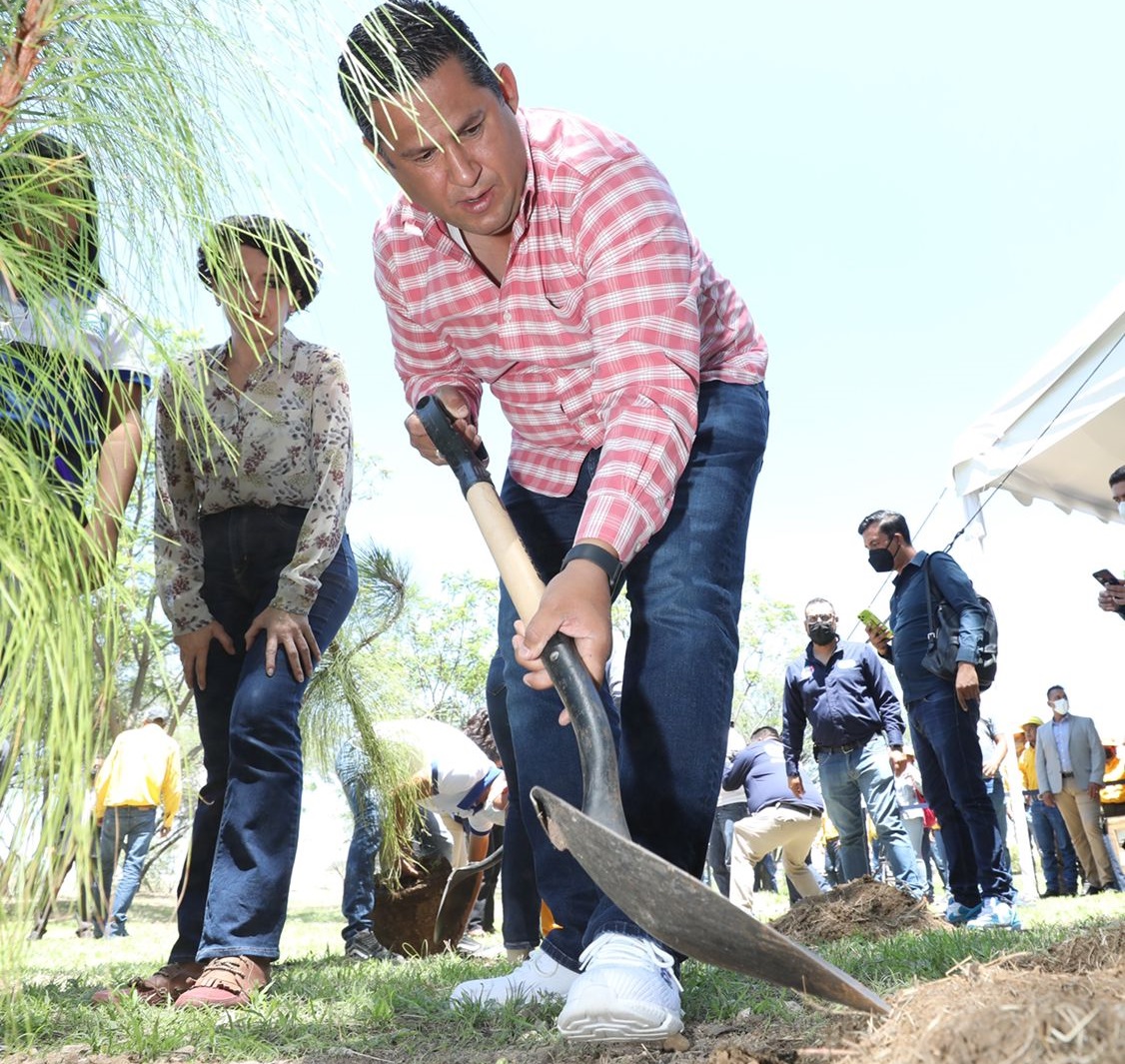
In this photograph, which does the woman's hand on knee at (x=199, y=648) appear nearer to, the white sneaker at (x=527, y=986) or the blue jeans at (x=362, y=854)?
the white sneaker at (x=527, y=986)

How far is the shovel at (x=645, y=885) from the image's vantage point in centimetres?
116

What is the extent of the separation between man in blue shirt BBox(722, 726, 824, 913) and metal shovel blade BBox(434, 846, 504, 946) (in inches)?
84.4

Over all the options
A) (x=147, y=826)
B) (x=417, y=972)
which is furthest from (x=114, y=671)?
(x=147, y=826)

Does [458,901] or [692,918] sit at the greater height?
[692,918]

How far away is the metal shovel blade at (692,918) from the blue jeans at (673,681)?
9.5 inches

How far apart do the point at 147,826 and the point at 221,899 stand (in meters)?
5.96

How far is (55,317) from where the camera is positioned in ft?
3.77

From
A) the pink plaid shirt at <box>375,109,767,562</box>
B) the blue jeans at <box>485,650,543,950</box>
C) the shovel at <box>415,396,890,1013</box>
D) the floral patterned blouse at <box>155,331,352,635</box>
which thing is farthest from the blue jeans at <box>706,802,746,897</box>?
the shovel at <box>415,396,890,1013</box>

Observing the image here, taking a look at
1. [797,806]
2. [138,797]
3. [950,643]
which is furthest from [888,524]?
[138,797]

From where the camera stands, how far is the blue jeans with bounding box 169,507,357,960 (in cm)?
212

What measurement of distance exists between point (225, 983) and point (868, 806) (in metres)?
4.50

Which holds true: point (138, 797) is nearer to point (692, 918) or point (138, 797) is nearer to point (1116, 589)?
point (1116, 589)

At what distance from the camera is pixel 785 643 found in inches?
1296

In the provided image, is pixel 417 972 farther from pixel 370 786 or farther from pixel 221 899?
pixel 370 786
